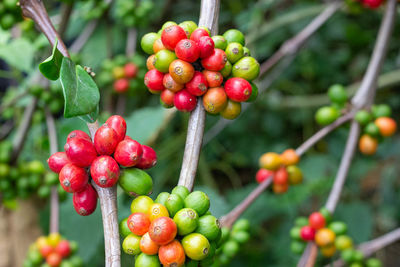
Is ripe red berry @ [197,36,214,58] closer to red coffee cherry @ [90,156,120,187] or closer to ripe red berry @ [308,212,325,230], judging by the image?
red coffee cherry @ [90,156,120,187]

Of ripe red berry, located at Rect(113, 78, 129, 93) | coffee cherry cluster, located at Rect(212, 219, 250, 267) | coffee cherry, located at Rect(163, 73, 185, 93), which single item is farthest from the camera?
ripe red berry, located at Rect(113, 78, 129, 93)

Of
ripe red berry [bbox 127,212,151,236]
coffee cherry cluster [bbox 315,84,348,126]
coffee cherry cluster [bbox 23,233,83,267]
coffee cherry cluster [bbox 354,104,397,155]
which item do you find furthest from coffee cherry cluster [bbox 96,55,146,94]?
ripe red berry [bbox 127,212,151,236]

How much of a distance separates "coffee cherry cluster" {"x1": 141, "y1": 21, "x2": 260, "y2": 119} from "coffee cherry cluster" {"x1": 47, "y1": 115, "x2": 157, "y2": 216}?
0.55 ft

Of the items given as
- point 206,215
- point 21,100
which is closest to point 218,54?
point 206,215

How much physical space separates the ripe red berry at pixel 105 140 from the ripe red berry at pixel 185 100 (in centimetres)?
18

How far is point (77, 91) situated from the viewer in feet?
2.26

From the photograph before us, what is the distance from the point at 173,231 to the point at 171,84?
348 millimetres

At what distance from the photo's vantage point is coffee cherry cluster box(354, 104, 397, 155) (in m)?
1.59

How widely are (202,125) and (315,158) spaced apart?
2084mm

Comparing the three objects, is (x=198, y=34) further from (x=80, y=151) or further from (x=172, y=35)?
(x=80, y=151)

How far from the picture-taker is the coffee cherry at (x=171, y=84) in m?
0.87

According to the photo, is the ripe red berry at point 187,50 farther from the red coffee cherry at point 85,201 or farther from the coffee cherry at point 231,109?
the red coffee cherry at point 85,201

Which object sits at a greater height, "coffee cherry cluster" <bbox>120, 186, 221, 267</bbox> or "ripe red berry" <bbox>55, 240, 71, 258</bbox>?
"coffee cherry cluster" <bbox>120, 186, 221, 267</bbox>

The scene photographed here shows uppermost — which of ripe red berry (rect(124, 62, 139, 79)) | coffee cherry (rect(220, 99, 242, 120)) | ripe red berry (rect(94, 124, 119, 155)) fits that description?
ripe red berry (rect(124, 62, 139, 79))
